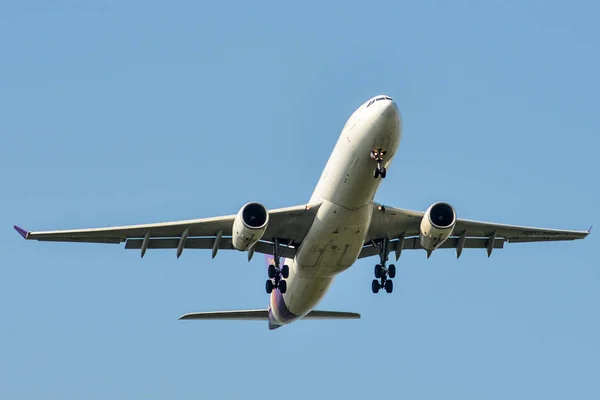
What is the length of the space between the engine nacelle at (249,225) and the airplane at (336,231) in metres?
0.03

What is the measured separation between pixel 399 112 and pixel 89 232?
1200 cm

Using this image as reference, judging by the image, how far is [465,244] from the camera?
46312 millimetres

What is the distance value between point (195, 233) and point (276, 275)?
11.1ft

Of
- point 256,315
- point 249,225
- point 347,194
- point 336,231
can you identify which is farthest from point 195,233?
point 256,315

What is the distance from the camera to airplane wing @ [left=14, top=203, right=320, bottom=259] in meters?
40.6

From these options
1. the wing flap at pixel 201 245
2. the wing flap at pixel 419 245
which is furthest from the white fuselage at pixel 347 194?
the wing flap at pixel 419 245

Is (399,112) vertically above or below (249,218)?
above

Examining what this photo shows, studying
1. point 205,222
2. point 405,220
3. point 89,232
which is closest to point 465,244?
point 405,220

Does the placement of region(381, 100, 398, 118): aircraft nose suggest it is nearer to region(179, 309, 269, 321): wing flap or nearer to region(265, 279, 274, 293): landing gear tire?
region(265, 279, 274, 293): landing gear tire

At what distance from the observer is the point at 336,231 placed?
130 feet

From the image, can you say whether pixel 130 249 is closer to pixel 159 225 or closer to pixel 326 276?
pixel 159 225

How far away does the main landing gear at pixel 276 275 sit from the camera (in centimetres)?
4256

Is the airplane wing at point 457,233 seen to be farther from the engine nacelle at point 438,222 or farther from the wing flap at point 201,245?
the wing flap at point 201,245

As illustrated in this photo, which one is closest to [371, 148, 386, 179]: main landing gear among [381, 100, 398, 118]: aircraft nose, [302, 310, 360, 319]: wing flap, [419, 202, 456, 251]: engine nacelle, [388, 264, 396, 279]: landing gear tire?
[381, 100, 398, 118]: aircraft nose
